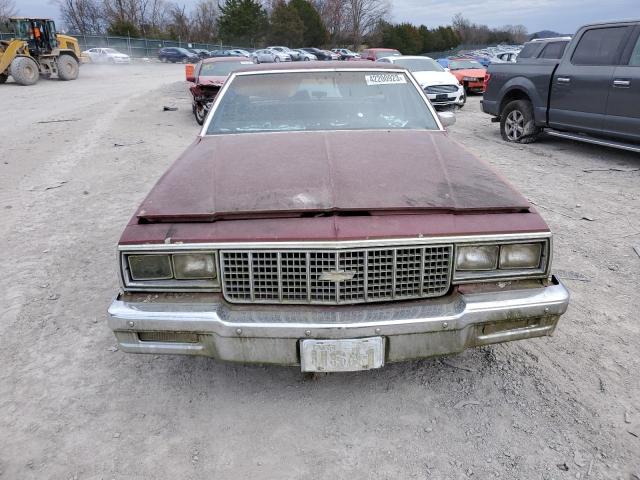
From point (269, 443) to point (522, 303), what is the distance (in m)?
1.40

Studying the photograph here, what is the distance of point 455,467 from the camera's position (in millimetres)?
2270

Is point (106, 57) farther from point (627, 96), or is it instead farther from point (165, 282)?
point (165, 282)

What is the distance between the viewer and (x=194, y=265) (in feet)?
7.98

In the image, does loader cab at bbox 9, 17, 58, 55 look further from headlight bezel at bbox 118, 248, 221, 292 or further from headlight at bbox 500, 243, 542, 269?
headlight at bbox 500, 243, 542, 269

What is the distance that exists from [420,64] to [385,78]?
1239 cm

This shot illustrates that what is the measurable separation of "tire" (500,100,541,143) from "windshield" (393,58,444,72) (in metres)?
6.16

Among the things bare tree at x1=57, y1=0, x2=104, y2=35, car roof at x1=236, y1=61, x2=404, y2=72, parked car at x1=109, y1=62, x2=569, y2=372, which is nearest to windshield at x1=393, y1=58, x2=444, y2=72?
car roof at x1=236, y1=61, x2=404, y2=72

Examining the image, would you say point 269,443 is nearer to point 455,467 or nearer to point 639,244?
point 455,467

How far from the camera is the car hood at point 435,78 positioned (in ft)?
46.7

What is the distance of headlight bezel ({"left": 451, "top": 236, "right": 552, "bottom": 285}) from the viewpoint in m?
2.46

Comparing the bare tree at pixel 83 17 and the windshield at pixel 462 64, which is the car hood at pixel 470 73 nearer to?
the windshield at pixel 462 64

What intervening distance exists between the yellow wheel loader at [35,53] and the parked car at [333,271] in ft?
70.9

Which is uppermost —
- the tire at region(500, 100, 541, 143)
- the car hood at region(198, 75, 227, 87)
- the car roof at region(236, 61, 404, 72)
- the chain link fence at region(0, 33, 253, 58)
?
the chain link fence at region(0, 33, 253, 58)

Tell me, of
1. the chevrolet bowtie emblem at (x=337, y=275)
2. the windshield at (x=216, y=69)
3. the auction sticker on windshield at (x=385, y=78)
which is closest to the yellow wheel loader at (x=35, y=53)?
the windshield at (x=216, y=69)
